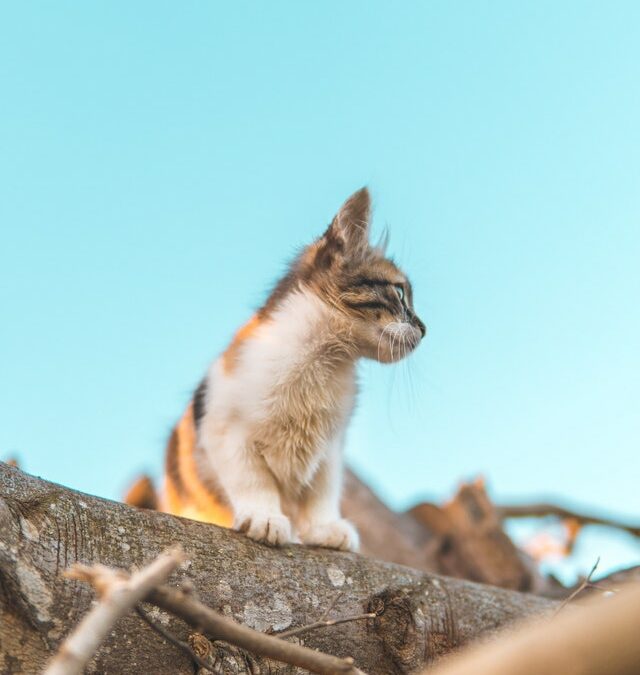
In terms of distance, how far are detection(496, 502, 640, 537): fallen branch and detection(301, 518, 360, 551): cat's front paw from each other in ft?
11.6

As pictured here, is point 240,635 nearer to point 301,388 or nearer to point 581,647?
point 581,647

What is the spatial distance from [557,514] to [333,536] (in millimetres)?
4099

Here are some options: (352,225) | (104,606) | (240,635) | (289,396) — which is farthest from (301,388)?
(104,606)

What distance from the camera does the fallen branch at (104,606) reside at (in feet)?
5.41

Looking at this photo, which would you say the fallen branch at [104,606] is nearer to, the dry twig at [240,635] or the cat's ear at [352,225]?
the dry twig at [240,635]

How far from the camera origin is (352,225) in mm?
5180

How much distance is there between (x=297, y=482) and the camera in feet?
15.7

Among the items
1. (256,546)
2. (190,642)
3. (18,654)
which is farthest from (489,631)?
(18,654)

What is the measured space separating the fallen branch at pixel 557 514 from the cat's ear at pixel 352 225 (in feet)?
12.0

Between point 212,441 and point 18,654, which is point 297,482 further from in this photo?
point 18,654

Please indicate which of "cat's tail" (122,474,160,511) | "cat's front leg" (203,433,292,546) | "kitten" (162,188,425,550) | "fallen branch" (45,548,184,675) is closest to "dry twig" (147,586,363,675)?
"fallen branch" (45,548,184,675)

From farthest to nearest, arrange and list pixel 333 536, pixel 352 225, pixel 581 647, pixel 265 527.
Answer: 1. pixel 352 225
2. pixel 333 536
3. pixel 265 527
4. pixel 581 647

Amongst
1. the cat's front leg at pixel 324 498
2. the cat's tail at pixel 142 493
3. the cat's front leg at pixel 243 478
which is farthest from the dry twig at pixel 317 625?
the cat's tail at pixel 142 493

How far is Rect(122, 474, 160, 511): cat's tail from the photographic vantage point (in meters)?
6.47
